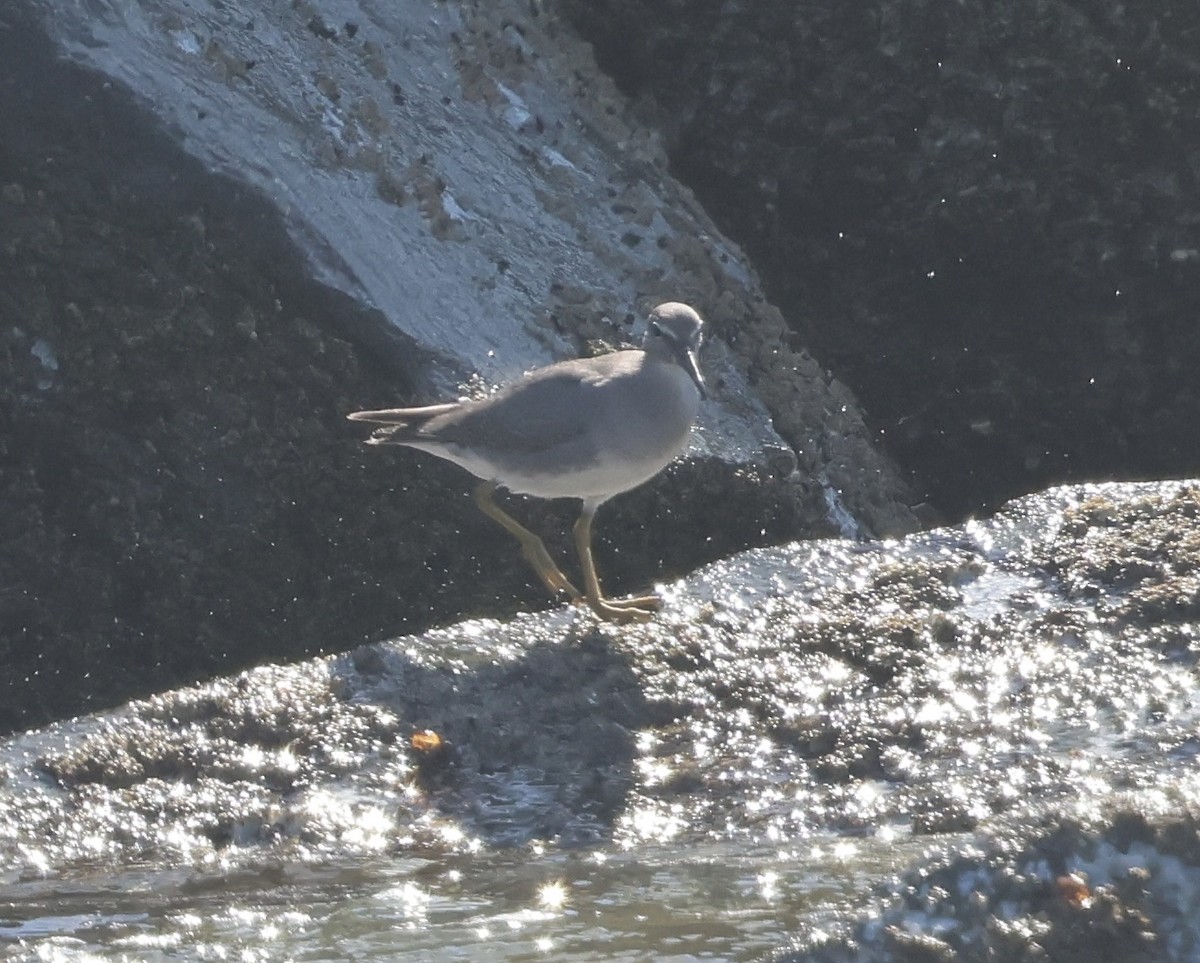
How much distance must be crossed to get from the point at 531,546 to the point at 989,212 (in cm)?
316

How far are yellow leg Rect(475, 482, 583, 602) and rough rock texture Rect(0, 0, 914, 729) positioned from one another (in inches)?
10.4

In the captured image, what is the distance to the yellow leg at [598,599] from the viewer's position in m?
5.67

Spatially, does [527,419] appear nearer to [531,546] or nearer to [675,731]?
[531,546]

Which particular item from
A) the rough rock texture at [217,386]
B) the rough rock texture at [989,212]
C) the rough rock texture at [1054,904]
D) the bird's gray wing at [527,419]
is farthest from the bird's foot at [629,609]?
the rough rock texture at [989,212]

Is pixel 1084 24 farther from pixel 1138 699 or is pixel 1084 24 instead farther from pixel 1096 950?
pixel 1096 950

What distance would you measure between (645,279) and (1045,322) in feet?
6.77

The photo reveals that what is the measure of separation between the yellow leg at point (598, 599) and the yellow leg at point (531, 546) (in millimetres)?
101

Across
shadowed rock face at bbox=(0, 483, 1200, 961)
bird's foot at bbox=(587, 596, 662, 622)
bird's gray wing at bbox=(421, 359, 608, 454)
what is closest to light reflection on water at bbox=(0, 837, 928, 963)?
shadowed rock face at bbox=(0, 483, 1200, 961)

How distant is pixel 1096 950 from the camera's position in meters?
2.87

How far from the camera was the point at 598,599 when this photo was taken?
641cm

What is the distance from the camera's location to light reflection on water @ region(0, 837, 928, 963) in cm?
389

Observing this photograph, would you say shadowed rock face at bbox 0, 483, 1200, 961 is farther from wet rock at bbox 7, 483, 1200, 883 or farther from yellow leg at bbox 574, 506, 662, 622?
yellow leg at bbox 574, 506, 662, 622

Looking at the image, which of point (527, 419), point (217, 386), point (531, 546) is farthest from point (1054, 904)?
point (217, 386)

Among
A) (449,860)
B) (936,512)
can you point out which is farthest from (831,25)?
(449,860)
